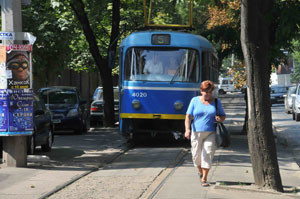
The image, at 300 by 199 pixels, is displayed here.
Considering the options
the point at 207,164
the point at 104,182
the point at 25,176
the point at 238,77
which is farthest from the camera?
the point at 238,77

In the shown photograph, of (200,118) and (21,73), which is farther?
(21,73)

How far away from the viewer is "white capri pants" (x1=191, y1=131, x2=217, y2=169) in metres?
9.34

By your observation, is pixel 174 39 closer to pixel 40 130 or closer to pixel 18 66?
pixel 40 130

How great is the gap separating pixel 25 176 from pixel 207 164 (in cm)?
352

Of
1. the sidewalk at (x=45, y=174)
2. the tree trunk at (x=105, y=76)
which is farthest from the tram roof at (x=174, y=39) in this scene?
the tree trunk at (x=105, y=76)

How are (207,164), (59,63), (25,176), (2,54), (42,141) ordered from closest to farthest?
(207,164) < (25,176) < (2,54) < (42,141) < (59,63)

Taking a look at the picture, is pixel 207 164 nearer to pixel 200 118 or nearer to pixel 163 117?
pixel 200 118

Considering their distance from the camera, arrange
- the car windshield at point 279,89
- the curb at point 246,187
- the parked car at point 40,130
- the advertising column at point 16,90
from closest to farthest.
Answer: the curb at point 246,187 < the advertising column at point 16,90 < the parked car at point 40,130 < the car windshield at point 279,89

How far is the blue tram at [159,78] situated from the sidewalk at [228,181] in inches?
80.5

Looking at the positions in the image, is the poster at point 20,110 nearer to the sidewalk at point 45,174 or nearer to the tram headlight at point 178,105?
the sidewalk at point 45,174

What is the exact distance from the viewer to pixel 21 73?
12.1 meters

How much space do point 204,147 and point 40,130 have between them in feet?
22.0

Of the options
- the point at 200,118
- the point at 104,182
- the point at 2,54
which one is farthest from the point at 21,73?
the point at 200,118

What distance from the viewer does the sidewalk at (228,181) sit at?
28.2 ft
